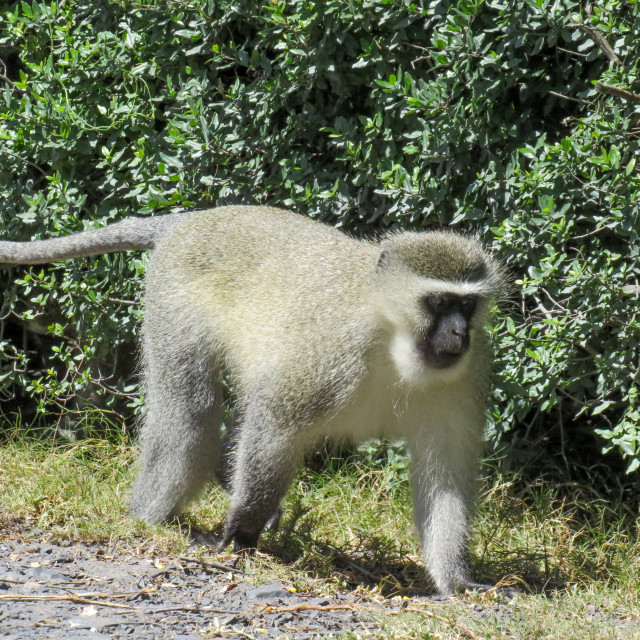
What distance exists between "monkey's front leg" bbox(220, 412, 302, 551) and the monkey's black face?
30.2 inches

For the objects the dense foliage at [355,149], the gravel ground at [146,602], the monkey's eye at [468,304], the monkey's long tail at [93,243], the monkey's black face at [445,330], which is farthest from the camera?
the monkey's long tail at [93,243]

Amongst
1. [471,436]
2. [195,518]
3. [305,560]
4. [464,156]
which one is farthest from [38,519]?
[464,156]

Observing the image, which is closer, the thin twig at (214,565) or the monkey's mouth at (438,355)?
the monkey's mouth at (438,355)

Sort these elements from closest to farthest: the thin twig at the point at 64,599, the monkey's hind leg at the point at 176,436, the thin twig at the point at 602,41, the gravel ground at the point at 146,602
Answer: the gravel ground at the point at 146,602, the thin twig at the point at 64,599, the thin twig at the point at 602,41, the monkey's hind leg at the point at 176,436

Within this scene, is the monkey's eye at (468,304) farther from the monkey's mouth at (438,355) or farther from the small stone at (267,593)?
the small stone at (267,593)

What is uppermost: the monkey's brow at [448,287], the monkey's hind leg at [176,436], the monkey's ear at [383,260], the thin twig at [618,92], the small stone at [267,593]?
the thin twig at [618,92]

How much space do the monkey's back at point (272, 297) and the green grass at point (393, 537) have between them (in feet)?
3.00

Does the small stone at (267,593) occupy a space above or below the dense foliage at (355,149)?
below

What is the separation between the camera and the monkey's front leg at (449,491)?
178 inches

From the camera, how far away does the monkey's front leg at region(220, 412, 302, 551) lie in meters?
4.54

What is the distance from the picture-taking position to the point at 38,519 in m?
5.27

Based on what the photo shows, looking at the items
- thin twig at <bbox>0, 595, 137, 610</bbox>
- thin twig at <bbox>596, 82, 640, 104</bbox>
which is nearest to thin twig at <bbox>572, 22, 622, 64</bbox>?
thin twig at <bbox>596, 82, 640, 104</bbox>

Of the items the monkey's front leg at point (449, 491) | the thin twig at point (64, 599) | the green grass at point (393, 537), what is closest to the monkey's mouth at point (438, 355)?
the monkey's front leg at point (449, 491)

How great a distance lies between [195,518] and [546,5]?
3.28m
